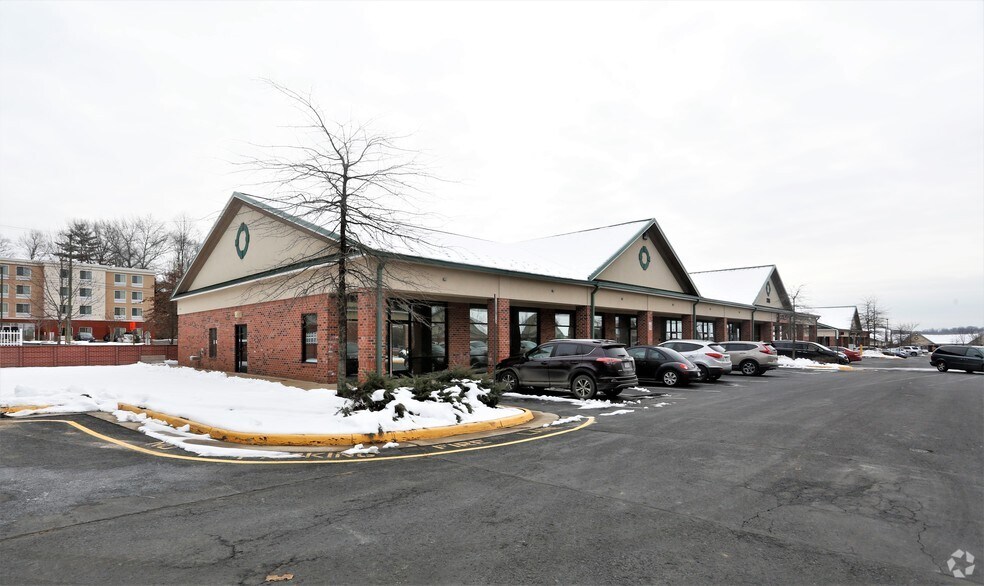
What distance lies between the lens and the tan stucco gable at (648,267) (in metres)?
25.3

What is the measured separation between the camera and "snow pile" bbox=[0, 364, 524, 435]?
30.5 ft

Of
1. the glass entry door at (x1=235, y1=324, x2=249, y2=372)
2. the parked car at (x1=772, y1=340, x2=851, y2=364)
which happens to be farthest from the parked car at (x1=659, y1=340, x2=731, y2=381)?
the parked car at (x1=772, y1=340, x2=851, y2=364)

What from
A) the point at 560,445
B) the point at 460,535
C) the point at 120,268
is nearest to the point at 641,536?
the point at 460,535

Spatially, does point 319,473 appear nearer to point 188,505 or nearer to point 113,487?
point 188,505

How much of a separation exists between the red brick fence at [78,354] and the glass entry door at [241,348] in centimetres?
1232

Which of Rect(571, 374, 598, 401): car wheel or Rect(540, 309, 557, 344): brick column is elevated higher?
Rect(540, 309, 557, 344): brick column

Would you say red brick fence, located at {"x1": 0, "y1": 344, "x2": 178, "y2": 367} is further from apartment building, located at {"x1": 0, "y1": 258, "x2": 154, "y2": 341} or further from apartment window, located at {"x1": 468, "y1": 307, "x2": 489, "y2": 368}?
apartment building, located at {"x1": 0, "y1": 258, "x2": 154, "y2": 341}

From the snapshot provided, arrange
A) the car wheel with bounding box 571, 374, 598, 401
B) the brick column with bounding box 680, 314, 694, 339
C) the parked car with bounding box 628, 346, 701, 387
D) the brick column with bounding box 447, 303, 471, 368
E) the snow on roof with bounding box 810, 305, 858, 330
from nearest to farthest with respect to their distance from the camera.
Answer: the car wheel with bounding box 571, 374, 598, 401
the parked car with bounding box 628, 346, 701, 387
the brick column with bounding box 447, 303, 471, 368
the brick column with bounding box 680, 314, 694, 339
the snow on roof with bounding box 810, 305, 858, 330

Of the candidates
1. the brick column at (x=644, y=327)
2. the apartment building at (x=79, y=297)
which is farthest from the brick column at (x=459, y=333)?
the apartment building at (x=79, y=297)

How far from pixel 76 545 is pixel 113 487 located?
2.05 meters

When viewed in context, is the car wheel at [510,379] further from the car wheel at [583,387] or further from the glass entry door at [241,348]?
the glass entry door at [241,348]

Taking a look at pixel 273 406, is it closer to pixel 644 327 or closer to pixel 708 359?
pixel 708 359

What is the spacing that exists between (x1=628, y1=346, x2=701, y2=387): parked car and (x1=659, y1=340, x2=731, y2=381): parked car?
1167mm

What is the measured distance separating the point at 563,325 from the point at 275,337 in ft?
41.6
